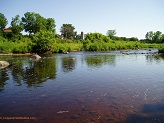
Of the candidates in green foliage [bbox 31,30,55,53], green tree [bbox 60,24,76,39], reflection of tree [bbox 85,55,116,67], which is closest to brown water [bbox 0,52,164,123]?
reflection of tree [bbox 85,55,116,67]

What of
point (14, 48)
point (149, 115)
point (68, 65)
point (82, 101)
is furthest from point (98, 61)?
point (14, 48)

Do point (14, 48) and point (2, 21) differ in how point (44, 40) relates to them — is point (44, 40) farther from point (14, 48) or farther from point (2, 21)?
point (2, 21)

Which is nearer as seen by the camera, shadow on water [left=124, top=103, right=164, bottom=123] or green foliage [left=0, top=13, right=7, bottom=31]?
shadow on water [left=124, top=103, right=164, bottom=123]

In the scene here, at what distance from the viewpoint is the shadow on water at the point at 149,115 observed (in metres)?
10.1

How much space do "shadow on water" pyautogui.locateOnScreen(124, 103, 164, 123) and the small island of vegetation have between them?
53.9m

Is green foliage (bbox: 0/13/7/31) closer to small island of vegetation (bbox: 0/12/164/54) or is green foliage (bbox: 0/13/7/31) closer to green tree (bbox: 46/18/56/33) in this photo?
small island of vegetation (bbox: 0/12/164/54)

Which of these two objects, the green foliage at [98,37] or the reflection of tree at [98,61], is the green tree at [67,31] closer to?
the green foliage at [98,37]

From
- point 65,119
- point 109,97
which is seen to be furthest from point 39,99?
point 109,97

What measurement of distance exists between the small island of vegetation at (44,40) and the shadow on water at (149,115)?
177ft

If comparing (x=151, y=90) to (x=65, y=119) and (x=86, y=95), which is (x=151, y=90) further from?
(x=65, y=119)

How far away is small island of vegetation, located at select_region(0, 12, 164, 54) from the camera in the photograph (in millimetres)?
63562

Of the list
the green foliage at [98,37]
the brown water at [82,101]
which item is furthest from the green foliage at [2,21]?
the brown water at [82,101]

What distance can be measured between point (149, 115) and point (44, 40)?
181 ft

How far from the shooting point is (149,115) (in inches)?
421
